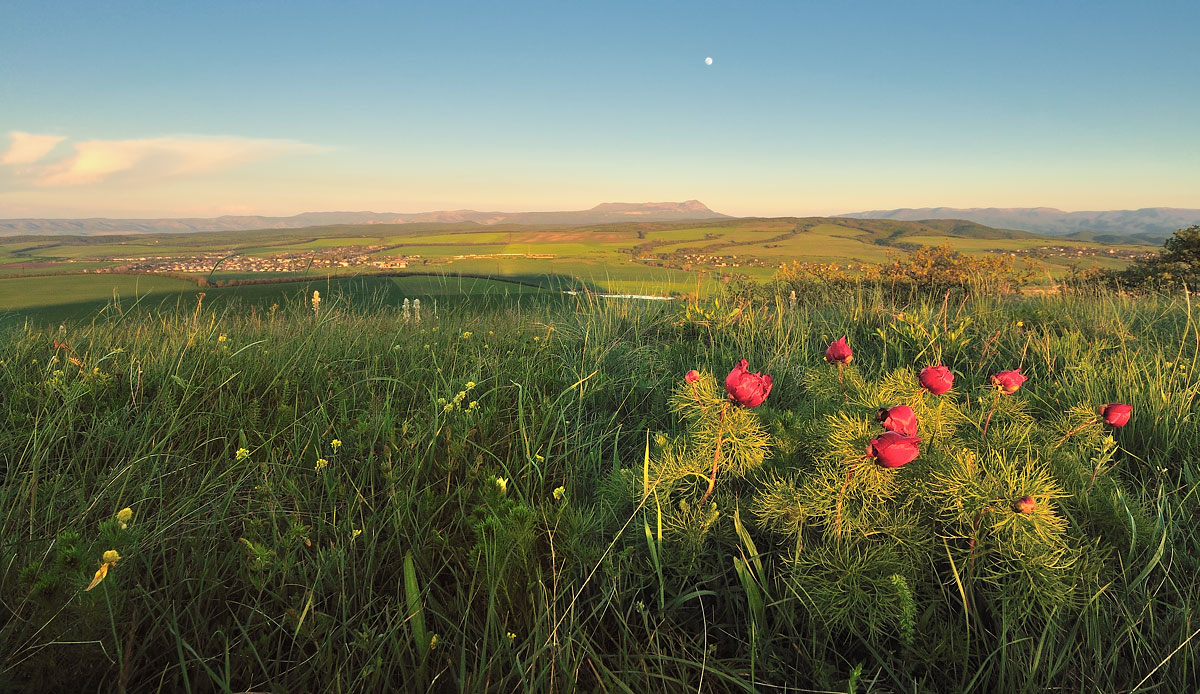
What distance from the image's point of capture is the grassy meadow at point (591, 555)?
1.44m

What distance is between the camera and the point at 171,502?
203 cm

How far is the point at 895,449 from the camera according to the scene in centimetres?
131

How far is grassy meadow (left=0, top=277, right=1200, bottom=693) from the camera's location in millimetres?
1436

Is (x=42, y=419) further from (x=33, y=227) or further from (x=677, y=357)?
(x=33, y=227)

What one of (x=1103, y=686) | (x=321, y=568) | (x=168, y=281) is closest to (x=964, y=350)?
(x=1103, y=686)

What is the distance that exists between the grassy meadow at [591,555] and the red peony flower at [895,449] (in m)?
0.21

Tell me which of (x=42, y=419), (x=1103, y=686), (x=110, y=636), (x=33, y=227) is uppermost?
(x=33, y=227)

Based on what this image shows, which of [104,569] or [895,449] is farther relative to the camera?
[895,449]

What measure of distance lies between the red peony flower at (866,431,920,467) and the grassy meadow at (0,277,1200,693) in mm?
207

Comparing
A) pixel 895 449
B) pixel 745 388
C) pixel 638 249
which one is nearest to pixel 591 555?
pixel 745 388

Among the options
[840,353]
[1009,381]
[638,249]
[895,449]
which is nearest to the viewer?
[895,449]

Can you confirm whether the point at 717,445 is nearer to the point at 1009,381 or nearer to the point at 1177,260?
the point at 1009,381

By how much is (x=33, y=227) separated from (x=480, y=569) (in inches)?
10872

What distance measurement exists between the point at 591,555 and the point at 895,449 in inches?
36.4
